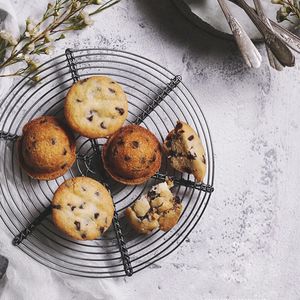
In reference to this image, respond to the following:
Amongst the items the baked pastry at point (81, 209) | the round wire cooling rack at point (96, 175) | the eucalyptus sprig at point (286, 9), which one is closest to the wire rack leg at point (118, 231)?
the round wire cooling rack at point (96, 175)

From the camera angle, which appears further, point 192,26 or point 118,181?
point 192,26

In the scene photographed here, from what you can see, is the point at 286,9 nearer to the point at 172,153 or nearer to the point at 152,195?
the point at 172,153

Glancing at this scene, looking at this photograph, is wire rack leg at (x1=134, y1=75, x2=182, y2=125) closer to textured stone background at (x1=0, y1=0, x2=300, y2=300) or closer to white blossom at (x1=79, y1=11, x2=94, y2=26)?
textured stone background at (x1=0, y1=0, x2=300, y2=300)

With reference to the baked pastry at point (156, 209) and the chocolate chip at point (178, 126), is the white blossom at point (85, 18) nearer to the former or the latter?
→ the chocolate chip at point (178, 126)

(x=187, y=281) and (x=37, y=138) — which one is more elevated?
(x=37, y=138)

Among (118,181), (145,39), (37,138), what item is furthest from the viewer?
(145,39)

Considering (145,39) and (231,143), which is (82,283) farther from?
(145,39)

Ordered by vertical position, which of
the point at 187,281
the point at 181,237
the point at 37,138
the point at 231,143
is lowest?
the point at 187,281

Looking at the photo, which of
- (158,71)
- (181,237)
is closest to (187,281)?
(181,237)
